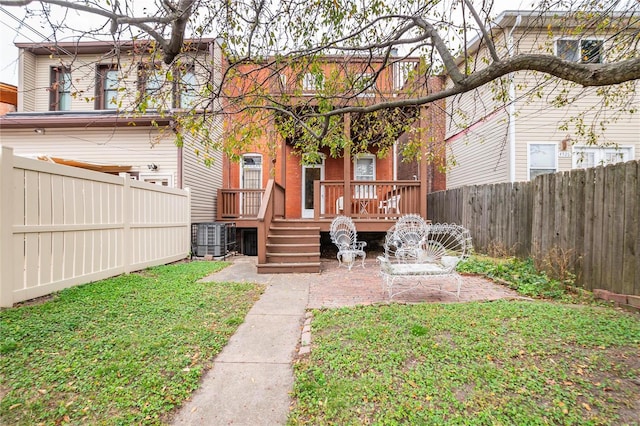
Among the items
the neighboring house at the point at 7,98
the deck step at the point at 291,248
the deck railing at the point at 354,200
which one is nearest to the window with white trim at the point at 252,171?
the deck railing at the point at 354,200

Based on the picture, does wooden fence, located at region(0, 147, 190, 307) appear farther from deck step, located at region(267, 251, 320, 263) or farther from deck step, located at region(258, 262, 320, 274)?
deck step, located at region(267, 251, 320, 263)

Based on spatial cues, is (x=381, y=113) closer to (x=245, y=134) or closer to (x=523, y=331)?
(x=245, y=134)

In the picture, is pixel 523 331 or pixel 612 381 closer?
pixel 612 381

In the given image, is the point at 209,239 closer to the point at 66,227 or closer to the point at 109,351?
the point at 66,227

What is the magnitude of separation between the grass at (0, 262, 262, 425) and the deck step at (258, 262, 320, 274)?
1.73 metres

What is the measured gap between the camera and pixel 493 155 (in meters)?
9.75

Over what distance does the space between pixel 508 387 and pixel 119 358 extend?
10.3 ft

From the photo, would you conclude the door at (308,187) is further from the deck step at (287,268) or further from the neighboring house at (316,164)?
the deck step at (287,268)

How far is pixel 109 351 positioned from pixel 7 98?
14554 mm

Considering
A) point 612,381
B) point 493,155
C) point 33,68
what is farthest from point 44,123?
point 493,155

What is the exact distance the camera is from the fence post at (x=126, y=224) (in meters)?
5.74

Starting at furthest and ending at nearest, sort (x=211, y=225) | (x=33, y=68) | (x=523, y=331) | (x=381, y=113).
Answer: (x=33, y=68), (x=211, y=225), (x=381, y=113), (x=523, y=331)

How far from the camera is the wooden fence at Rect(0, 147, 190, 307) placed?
360 cm

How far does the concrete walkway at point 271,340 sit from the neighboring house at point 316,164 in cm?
126
